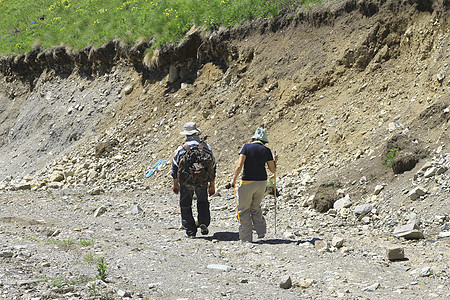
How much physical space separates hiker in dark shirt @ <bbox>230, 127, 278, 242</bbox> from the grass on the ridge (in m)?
8.93

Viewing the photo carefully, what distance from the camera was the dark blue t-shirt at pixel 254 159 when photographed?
22.8 feet

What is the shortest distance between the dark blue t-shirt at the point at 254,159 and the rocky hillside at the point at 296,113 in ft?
6.39

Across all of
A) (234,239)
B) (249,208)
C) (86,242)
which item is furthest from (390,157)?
(86,242)

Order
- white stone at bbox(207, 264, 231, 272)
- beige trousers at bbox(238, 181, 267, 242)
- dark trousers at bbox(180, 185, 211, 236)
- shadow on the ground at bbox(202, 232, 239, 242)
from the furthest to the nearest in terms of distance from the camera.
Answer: dark trousers at bbox(180, 185, 211, 236) < shadow on the ground at bbox(202, 232, 239, 242) < beige trousers at bbox(238, 181, 267, 242) < white stone at bbox(207, 264, 231, 272)

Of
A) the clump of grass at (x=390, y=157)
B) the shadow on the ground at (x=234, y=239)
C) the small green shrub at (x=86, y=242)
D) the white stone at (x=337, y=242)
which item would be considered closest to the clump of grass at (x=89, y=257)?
the small green shrub at (x=86, y=242)

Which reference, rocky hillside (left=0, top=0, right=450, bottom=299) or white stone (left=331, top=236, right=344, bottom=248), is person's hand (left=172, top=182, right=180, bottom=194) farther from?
white stone (left=331, top=236, right=344, bottom=248)

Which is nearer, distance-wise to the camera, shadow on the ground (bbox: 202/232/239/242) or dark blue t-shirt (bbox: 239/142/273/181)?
dark blue t-shirt (bbox: 239/142/273/181)

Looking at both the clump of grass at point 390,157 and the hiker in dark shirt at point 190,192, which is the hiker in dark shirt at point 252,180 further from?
the clump of grass at point 390,157

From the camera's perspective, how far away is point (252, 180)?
703 cm

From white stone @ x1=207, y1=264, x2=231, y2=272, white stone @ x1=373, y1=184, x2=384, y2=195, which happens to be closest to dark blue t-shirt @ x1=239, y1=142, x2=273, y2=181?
white stone @ x1=207, y1=264, x2=231, y2=272

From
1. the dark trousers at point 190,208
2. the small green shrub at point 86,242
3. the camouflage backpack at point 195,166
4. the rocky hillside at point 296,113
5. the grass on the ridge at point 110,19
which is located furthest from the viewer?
the grass on the ridge at point 110,19

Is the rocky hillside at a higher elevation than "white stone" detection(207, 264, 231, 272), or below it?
below

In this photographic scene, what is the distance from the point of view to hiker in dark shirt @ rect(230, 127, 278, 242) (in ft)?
22.9

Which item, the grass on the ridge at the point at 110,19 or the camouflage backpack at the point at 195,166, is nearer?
the camouflage backpack at the point at 195,166
